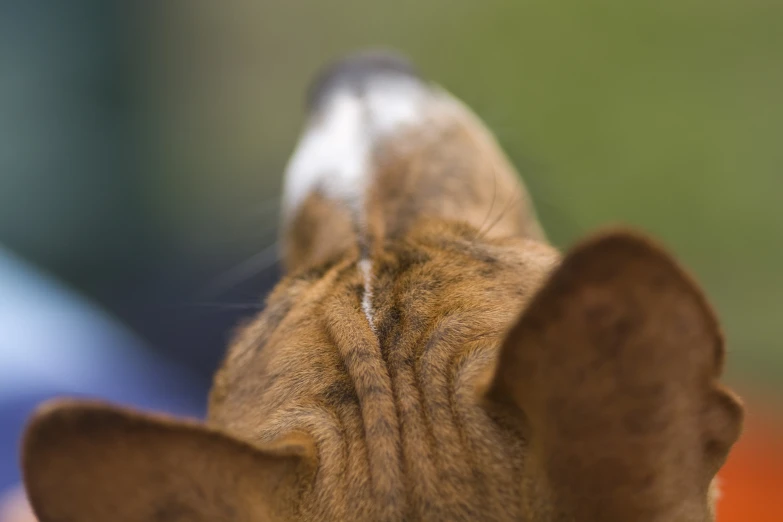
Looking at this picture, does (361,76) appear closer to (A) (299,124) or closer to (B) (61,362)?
(B) (61,362)

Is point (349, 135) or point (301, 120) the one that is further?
point (301, 120)

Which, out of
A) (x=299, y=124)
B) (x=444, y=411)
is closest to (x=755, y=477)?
(x=444, y=411)

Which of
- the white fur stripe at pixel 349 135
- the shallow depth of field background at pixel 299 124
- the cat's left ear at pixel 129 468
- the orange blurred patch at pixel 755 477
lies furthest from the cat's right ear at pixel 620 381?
the shallow depth of field background at pixel 299 124

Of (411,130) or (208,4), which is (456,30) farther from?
(411,130)

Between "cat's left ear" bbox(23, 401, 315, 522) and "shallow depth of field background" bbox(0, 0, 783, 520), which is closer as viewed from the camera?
"cat's left ear" bbox(23, 401, 315, 522)

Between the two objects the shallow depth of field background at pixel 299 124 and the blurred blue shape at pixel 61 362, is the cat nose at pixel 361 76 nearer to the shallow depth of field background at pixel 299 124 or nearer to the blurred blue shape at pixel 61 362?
the shallow depth of field background at pixel 299 124

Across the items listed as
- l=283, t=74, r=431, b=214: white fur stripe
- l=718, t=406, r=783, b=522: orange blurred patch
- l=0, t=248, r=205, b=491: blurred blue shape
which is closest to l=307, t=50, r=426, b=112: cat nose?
l=283, t=74, r=431, b=214: white fur stripe

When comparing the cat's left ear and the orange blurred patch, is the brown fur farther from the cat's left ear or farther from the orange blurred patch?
the orange blurred patch
